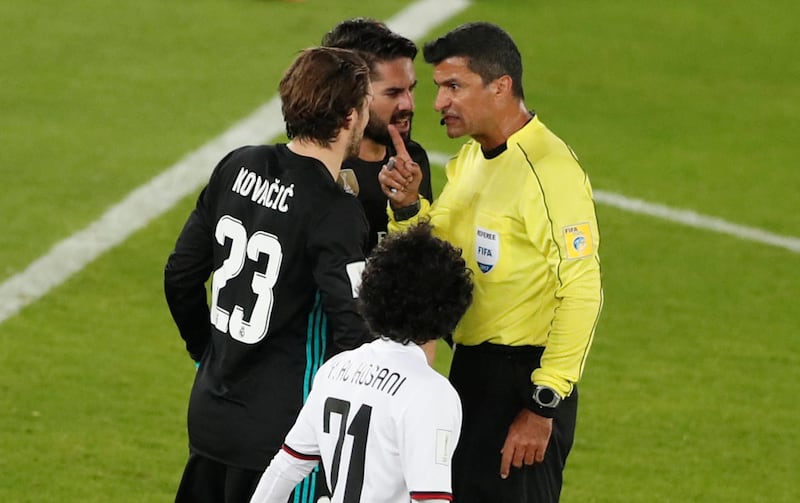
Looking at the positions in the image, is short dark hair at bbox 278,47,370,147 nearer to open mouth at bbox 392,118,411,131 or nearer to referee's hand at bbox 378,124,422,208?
referee's hand at bbox 378,124,422,208

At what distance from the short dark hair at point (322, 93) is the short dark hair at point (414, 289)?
54cm

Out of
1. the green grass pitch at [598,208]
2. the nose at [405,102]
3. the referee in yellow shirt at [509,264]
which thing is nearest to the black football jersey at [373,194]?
the nose at [405,102]

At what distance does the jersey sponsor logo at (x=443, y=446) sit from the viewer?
3.62 m

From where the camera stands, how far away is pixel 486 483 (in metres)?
4.69

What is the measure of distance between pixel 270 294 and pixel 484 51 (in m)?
1.02

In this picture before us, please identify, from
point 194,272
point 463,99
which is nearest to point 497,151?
point 463,99

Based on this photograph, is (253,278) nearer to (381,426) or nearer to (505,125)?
(381,426)

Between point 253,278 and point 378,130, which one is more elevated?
point 378,130

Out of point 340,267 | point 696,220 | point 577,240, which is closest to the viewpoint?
point 340,267

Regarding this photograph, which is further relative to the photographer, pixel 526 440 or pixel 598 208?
pixel 598 208

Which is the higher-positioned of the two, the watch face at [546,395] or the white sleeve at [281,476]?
the watch face at [546,395]

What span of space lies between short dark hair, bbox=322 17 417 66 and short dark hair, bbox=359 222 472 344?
4.87 ft

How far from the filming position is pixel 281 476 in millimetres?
3891

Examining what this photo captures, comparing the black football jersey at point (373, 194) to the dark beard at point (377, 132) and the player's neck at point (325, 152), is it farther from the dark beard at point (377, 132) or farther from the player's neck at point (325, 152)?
the player's neck at point (325, 152)
